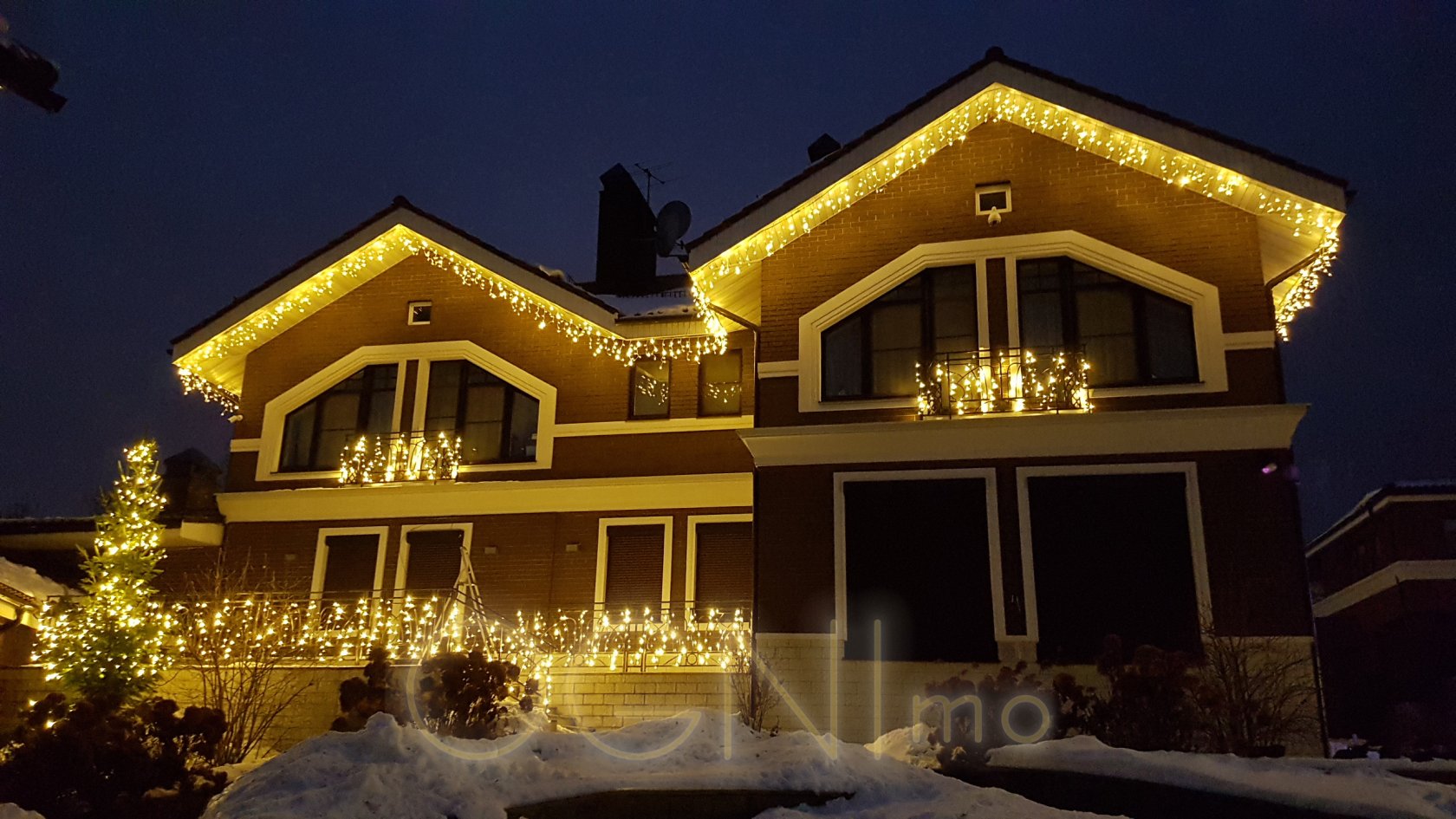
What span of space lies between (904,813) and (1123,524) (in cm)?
569

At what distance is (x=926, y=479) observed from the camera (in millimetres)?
12180

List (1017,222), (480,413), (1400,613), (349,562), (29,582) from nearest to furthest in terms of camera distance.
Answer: (1017,222) → (29,582) → (349,562) → (480,413) → (1400,613)

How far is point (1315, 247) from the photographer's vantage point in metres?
12.2

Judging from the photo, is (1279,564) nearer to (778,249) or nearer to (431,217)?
(778,249)

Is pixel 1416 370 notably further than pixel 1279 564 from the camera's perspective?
Yes

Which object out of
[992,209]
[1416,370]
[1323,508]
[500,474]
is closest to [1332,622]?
[992,209]

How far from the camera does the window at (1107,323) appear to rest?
480 inches

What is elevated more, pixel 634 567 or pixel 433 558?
pixel 433 558

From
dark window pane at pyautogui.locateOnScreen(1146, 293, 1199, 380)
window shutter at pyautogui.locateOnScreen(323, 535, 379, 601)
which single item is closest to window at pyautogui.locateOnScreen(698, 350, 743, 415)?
window shutter at pyautogui.locateOnScreen(323, 535, 379, 601)

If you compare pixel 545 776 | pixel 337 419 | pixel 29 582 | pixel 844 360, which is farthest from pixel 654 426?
pixel 29 582

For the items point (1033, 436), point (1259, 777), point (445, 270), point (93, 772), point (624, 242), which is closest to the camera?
point (1259, 777)

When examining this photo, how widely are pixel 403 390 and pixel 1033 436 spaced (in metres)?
9.48

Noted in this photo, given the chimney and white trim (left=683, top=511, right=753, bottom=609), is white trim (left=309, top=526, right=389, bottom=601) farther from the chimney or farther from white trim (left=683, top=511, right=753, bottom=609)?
the chimney

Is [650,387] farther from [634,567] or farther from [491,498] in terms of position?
[491,498]
